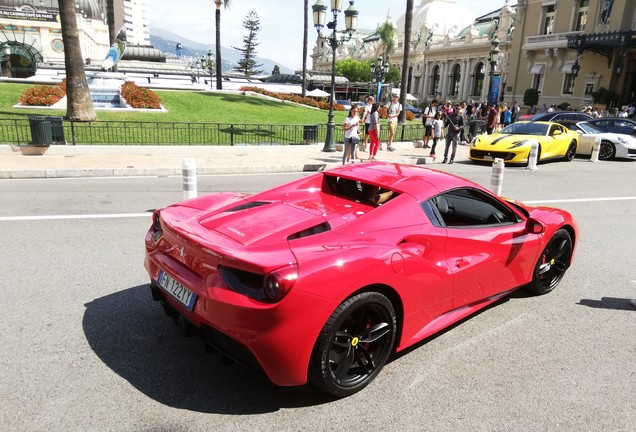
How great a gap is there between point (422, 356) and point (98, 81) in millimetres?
31580

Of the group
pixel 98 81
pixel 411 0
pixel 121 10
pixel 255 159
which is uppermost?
pixel 121 10

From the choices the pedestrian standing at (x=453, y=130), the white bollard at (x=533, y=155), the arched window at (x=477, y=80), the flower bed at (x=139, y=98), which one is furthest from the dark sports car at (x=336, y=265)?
the arched window at (x=477, y=80)

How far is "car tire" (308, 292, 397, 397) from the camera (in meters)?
2.95

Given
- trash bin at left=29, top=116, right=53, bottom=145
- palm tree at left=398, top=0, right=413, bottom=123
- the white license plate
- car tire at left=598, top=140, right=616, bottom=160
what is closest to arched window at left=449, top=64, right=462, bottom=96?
palm tree at left=398, top=0, right=413, bottom=123

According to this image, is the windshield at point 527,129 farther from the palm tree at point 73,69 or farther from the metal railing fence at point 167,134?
the palm tree at point 73,69

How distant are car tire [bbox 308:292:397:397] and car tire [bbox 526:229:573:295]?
228 cm

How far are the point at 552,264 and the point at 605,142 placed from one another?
52.2ft

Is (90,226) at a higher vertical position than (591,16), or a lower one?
lower

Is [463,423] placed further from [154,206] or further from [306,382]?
[154,206]

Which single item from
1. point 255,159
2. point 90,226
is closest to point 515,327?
point 90,226

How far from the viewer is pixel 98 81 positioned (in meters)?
30.0

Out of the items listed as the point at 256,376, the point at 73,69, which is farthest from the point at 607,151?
the point at 73,69

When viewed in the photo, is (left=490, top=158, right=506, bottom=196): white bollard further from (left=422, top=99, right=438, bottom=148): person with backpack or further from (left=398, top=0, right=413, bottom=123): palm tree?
(left=398, top=0, right=413, bottom=123): palm tree

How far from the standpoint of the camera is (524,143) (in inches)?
587
